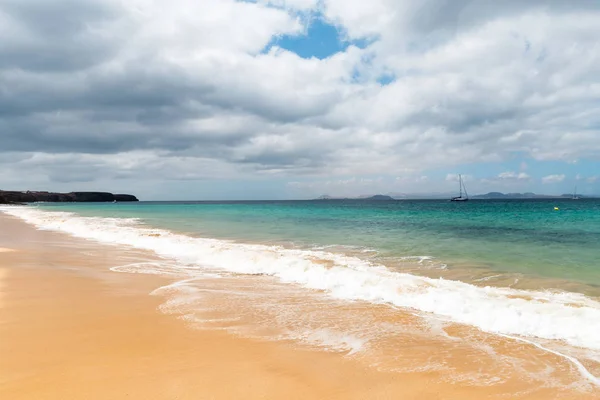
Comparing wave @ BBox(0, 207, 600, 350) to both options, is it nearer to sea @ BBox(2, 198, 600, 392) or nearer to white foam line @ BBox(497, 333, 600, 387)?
sea @ BBox(2, 198, 600, 392)

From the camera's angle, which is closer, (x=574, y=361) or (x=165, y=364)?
(x=165, y=364)

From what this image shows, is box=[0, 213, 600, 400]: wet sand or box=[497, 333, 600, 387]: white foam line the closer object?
box=[0, 213, 600, 400]: wet sand

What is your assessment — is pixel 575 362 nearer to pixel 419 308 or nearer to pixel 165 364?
pixel 419 308

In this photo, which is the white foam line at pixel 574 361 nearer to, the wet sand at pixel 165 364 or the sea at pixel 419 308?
the sea at pixel 419 308

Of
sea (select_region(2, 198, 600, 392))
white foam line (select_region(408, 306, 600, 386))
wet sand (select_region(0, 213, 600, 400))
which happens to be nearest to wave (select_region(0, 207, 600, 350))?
sea (select_region(2, 198, 600, 392))

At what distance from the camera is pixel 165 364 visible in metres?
4.72

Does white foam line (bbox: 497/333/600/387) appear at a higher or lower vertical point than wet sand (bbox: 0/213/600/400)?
lower

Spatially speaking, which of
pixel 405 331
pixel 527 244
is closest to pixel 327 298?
pixel 405 331

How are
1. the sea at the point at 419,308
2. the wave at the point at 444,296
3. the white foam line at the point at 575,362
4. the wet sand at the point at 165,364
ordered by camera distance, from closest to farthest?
the wet sand at the point at 165,364, the white foam line at the point at 575,362, the sea at the point at 419,308, the wave at the point at 444,296

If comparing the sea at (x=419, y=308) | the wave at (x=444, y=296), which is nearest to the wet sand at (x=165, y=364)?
the sea at (x=419, y=308)

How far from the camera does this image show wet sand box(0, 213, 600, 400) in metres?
4.11

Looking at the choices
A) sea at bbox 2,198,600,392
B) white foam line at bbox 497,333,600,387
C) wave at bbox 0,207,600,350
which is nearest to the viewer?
white foam line at bbox 497,333,600,387

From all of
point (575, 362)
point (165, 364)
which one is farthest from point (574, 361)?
point (165, 364)

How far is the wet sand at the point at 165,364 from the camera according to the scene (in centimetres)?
411
